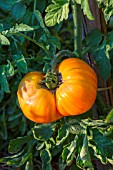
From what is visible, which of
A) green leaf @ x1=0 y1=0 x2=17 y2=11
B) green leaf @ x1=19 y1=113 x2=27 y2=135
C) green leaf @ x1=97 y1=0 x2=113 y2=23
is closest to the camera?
green leaf @ x1=97 y1=0 x2=113 y2=23

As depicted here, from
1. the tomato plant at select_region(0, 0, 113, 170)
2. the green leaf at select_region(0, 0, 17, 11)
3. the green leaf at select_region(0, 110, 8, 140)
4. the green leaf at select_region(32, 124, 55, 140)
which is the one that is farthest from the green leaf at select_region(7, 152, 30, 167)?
the green leaf at select_region(0, 0, 17, 11)

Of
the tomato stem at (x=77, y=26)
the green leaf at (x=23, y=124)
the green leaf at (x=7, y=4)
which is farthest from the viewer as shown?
the green leaf at (x=23, y=124)

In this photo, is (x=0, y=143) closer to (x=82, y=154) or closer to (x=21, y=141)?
(x=21, y=141)

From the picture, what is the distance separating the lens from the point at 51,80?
134 cm

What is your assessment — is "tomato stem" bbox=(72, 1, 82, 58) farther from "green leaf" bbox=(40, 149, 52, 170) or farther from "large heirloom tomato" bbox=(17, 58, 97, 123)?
"green leaf" bbox=(40, 149, 52, 170)

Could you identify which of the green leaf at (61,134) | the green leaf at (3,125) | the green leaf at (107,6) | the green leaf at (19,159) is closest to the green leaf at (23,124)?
the green leaf at (3,125)

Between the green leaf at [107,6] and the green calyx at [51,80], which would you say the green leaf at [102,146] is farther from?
the green leaf at [107,6]

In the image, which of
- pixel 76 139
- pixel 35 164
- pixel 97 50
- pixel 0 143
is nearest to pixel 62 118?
pixel 76 139

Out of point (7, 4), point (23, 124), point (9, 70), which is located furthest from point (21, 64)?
point (23, 124)

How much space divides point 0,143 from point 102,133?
30.0 inches

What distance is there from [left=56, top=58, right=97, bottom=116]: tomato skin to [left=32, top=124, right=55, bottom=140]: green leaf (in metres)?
0.16

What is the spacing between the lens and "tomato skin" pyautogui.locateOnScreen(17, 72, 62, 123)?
133 cm

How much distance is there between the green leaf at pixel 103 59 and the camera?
A: 4.60 feet

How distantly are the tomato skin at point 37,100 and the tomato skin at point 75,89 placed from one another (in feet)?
0.08
